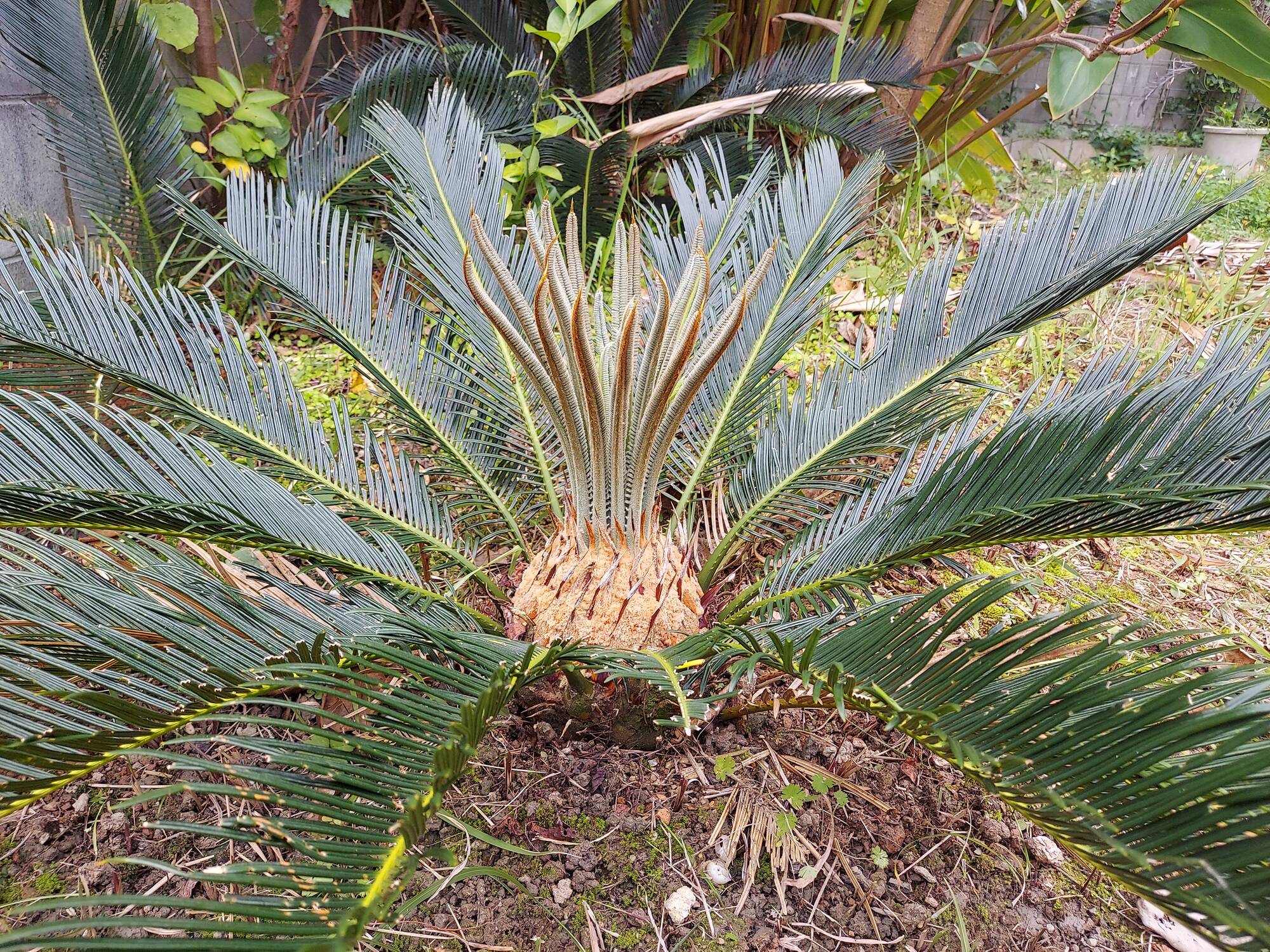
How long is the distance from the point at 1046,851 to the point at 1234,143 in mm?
6268

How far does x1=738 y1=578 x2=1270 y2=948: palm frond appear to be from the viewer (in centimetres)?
53

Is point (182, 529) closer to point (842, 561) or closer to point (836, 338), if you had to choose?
point (842, 561)

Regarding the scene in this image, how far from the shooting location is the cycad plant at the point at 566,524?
599 mm

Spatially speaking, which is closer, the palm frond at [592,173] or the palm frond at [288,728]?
the palm frond at [288,728]

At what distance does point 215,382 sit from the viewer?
115 centimetres

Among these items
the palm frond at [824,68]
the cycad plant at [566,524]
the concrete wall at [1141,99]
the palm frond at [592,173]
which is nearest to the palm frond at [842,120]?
the palm frond at [824,68]

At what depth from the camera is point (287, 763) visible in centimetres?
61

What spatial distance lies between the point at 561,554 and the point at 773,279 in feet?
2.10

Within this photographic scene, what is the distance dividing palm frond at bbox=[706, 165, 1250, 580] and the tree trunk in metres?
2.14

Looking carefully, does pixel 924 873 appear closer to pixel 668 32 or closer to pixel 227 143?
pixel 227 143

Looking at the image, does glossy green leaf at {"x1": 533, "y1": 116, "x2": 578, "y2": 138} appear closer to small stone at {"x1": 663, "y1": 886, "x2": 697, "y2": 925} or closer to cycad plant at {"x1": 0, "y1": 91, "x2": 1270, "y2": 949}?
cycad plant at {"x1": 0, "y1": 91, "x2": 1270, "y2": 949}

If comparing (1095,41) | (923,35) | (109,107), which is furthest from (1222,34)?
(109,107)

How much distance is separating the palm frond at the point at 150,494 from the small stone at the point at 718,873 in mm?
573

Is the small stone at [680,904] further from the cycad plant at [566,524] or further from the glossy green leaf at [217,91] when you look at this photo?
the glossy green leaf at [217,91]
